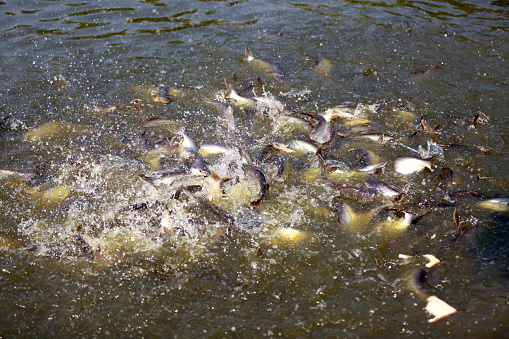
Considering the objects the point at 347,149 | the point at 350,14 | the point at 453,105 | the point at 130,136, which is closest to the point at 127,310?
the point at 130,136

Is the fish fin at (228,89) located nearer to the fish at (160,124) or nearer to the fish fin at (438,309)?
the fish at (160,124)

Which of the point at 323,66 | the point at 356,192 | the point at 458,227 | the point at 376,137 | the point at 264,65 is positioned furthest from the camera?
the point at 264,65

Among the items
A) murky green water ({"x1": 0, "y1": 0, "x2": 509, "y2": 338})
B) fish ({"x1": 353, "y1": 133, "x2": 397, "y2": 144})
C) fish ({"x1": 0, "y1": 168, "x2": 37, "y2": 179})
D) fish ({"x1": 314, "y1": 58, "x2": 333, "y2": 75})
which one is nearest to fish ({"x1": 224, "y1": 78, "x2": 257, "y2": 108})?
murky green water ({"x1": 0, "y1": 0, "x2": 509, "y2": 338})

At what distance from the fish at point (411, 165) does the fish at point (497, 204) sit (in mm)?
732

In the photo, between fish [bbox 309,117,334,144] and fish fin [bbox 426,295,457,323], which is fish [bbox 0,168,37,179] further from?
fish fin [bbox 426,295,457,323]

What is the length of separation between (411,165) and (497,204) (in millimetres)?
997

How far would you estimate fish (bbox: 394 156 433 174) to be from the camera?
485 cm

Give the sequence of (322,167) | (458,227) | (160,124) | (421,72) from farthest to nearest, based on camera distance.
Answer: (421,72)
(160,124)
(322,167)
(458,227)

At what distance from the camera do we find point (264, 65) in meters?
7.34

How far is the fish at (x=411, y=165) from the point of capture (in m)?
4.85

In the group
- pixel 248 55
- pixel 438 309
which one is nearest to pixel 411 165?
pixel 438 309

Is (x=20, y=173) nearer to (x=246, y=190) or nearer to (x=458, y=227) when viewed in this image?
(x=246, y=190)

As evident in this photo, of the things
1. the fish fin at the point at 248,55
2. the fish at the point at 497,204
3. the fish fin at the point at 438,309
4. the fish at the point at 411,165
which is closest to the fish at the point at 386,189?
the fish at the point at 411,165

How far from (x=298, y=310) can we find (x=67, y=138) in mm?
4058
